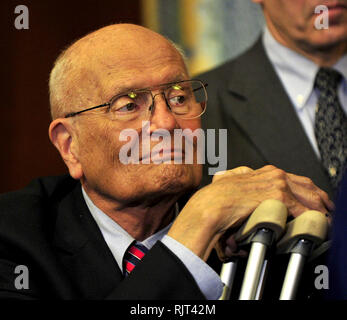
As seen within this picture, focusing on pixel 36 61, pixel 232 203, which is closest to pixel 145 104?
pixel 232 203

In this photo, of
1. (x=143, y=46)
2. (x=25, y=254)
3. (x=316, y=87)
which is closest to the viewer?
(x=25, y=254)

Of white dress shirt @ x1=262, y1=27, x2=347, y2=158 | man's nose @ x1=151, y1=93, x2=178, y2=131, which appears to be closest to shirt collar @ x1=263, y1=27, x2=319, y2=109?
white dress shirt @ x1=262, y1=27, x2=347, y2=158

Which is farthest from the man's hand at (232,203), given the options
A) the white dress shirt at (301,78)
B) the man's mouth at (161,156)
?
the white dress shirt at (301,78)

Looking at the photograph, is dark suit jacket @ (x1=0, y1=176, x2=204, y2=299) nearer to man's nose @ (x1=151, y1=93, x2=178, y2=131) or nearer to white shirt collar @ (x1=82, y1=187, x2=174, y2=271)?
white shirt collar @ (x1=82, y1=187, x2=174, y2=271)

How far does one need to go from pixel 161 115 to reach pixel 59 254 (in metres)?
0.37

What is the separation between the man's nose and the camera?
1.46m

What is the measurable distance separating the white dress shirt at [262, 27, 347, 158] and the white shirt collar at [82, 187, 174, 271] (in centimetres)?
62

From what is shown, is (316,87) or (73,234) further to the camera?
(316,87)

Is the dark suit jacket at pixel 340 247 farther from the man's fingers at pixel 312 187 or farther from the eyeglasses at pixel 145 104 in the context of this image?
the eyeglasses at pixel 145 104

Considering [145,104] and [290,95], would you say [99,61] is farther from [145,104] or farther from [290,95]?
[290,95]

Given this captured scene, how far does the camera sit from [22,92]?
2.31 m

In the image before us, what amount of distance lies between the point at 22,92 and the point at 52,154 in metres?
0.23
